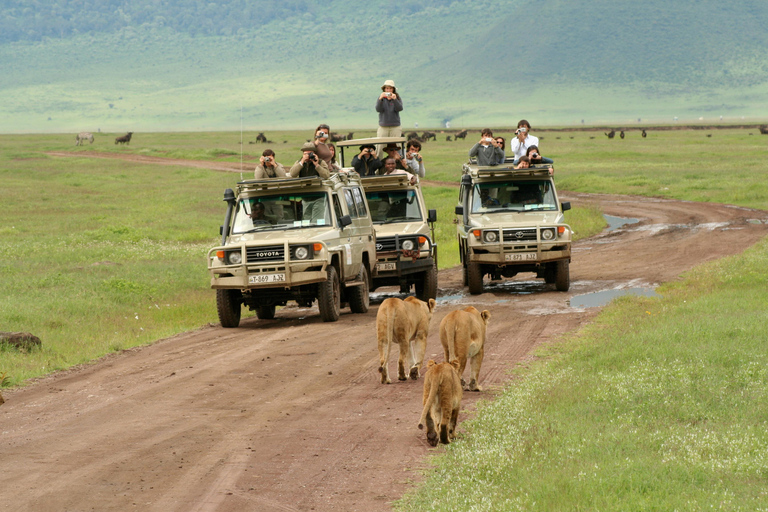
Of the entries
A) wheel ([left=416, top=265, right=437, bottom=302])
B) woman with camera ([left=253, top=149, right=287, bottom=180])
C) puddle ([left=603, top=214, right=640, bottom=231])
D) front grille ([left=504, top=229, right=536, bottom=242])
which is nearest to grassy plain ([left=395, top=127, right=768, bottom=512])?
front grille ([left=504, top=229, right=536, bottom=242])

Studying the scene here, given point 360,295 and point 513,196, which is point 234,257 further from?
point 513,196

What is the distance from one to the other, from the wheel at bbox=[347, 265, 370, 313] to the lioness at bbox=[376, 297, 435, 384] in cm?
569

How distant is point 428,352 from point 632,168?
1950 inches

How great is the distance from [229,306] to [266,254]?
3.73ft

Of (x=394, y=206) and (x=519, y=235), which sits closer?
(x=519, y=235)

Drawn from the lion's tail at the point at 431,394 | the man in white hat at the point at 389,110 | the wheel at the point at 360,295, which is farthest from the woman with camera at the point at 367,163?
the lion's tail at the point at 431,394

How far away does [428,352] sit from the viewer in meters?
13.2

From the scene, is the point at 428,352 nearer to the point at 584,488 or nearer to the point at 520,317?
the point at 520,317

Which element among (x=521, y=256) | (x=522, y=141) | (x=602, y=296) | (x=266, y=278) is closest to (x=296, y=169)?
(x=266, y=278)

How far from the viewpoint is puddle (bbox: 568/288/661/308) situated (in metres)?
17.5

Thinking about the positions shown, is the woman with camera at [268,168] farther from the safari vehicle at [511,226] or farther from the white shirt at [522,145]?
the white shirt at [522,145]

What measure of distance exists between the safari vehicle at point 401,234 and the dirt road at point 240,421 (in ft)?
3.55

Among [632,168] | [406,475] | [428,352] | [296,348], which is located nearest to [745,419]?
[406,475]

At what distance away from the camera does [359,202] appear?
18.1 meters
